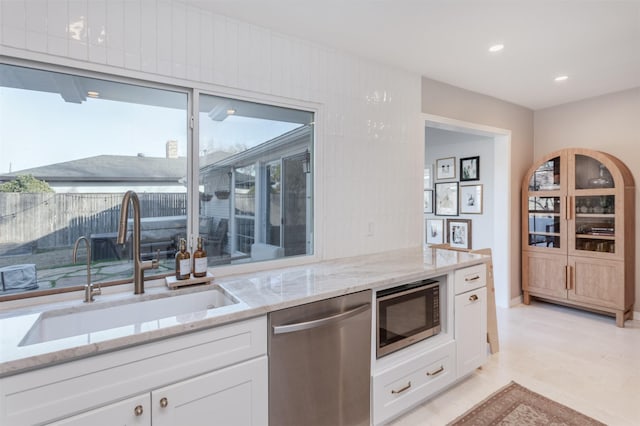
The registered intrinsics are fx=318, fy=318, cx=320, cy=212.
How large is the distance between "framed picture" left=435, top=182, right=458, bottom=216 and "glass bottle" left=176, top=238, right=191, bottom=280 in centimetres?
400

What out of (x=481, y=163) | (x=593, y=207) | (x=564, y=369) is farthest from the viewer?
(x=481, y=163)

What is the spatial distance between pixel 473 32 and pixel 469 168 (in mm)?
2508

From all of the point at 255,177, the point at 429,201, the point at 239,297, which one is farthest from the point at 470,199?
the point at 239,297

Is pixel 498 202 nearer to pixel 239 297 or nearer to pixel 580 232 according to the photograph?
pixel 580 232

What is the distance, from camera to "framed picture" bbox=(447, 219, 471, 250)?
4.52m

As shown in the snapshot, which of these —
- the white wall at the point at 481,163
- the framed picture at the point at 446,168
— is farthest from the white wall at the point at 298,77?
the framed picture at the point at 446,168

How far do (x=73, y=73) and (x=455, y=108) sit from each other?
127 inches

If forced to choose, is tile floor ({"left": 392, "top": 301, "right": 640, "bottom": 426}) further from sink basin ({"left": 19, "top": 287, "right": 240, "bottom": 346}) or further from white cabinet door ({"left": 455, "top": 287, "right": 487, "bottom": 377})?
sink basin ({"left": 19, "top": 287, "right": 240, "bottom": 346})

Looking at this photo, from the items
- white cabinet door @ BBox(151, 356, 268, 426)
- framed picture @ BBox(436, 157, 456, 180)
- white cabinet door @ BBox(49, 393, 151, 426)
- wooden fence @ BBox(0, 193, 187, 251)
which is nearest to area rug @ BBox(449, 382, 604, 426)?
white cabinet door @ BBox(151, 356, 268, 426)

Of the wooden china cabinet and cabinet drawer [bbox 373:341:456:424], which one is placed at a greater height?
the wooden china cabinet

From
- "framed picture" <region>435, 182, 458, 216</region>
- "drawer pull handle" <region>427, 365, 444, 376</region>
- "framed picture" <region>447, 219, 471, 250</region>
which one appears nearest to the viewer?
"drawer pull handle" <region>427, 365, 444, 376</region>

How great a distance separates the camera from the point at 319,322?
1576 mm

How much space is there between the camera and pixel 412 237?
10.0 ft

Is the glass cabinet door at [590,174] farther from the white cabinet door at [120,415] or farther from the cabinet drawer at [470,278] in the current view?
the white cabinet door at [120,415]
